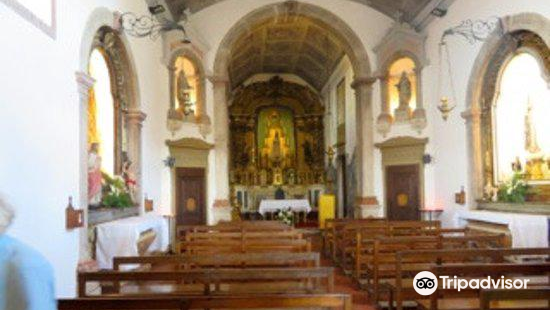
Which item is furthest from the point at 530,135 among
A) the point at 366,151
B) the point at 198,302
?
the point at 198,302

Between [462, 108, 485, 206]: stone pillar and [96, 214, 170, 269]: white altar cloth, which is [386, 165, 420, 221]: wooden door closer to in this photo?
[462, 108, 485, 206]: stone pillar

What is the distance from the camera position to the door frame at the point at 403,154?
13.9 meters

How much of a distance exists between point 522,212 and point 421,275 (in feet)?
18.2

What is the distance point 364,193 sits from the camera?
14.5m

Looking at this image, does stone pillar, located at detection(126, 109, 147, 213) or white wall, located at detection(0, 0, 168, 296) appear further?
stone pillar, located at detection(126, 109, 147, 213)

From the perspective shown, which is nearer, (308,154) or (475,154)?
(475,154)

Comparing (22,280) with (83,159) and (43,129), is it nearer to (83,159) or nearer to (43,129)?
(43,129)

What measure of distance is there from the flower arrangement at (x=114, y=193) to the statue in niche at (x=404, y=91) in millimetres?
7763

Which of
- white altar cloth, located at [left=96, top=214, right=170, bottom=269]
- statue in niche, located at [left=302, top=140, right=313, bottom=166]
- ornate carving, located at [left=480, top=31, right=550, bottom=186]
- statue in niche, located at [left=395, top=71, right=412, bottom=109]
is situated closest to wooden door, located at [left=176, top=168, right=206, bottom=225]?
white altar cloth, located at [left=96, top=214, right=170, bottom=269]

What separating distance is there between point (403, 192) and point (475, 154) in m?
2.92

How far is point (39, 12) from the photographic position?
5863 mm

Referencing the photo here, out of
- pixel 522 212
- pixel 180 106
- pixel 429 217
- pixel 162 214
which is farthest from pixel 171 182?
pixel 522 212

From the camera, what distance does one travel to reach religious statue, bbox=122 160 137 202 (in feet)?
32.5

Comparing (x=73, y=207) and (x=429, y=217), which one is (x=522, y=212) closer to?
(x=429, y=217)
